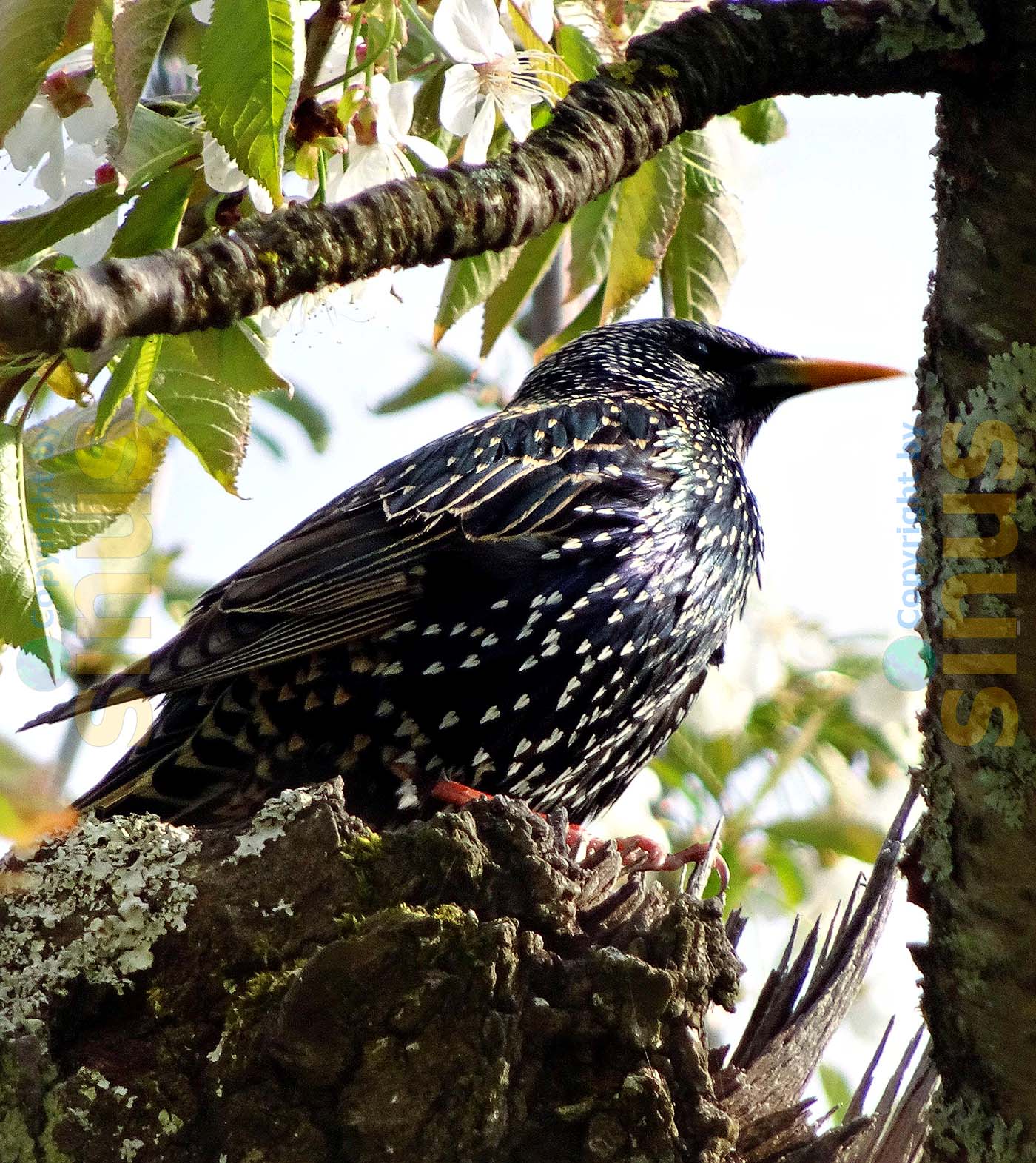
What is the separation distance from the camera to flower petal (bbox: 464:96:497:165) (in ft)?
7.86

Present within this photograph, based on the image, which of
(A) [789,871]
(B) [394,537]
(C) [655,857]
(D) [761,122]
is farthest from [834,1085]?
(D) [761,122]

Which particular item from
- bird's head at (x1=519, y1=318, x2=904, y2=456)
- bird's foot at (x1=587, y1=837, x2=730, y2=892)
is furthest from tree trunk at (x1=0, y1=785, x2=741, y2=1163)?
bird's head at (x1=519, y1=318, x2=904, y2=456)

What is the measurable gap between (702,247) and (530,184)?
1.01 m

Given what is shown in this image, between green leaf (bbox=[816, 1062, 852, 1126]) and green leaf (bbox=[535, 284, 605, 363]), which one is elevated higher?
green leaf (bbox=[535, 284, 605, 363])

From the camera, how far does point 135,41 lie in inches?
70.1

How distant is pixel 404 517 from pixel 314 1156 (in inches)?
65.5

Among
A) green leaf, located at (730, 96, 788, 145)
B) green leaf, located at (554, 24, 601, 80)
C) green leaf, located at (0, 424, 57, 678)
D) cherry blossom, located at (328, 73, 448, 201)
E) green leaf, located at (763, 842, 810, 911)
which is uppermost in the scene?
green leaf, located at (730, 96, 788, 145)

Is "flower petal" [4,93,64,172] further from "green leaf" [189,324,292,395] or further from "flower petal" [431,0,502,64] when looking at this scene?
"flower petal" [431,0,502,64]

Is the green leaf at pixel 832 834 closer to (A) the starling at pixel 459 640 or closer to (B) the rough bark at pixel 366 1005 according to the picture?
(A) the starling at pixel 459 640

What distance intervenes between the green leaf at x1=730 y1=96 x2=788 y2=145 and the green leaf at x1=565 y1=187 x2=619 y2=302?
0.30m

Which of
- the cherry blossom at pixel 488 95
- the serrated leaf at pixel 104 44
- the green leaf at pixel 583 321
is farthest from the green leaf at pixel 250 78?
the green leaf at pixel 583 321

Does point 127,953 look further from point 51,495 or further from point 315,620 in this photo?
point 315,620

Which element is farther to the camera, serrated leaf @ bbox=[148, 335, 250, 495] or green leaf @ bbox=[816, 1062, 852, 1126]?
green leaf @ bbox=[816, 1062, 852, 1126]

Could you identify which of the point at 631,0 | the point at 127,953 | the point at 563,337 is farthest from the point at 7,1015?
the point at 631,0
